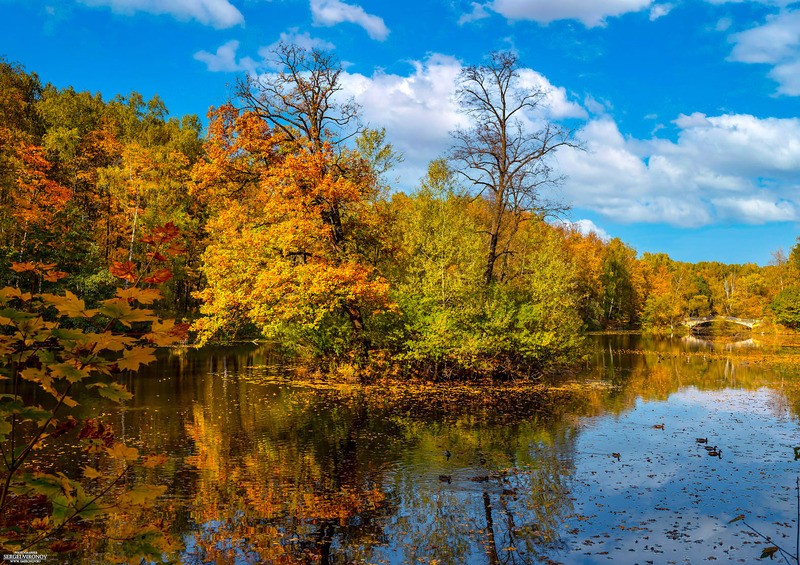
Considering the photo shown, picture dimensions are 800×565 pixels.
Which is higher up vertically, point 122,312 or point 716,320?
point 122,312

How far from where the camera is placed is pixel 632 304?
91.2m

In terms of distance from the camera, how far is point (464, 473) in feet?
41.0

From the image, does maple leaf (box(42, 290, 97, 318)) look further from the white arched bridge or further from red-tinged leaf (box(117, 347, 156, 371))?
the white arched bridge

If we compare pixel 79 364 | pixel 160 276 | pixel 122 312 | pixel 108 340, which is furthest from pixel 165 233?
pixel 79 364

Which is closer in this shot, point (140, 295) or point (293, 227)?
point (140, 295)

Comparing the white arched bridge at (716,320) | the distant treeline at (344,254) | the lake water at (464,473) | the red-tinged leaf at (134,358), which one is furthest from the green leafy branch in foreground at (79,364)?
the white arched bridge at (716,320)

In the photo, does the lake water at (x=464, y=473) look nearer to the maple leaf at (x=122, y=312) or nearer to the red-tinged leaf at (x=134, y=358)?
the red-tinged leaf at (x=134, y=358)

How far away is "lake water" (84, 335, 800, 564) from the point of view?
8.84m

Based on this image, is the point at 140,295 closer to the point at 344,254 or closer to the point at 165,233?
the point at 165,233

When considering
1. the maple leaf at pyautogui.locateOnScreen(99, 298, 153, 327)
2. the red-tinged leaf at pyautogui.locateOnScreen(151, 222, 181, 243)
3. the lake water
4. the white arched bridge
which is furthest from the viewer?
the white arched bridge

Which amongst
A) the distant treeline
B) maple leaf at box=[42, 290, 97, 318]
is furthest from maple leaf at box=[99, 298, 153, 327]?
the distant treeline

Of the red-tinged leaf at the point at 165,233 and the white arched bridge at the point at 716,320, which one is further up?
the red-tinged leaf at the point at 165,233

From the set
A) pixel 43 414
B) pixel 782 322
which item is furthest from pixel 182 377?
pixel 782 322

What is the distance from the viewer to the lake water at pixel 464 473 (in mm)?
8844
